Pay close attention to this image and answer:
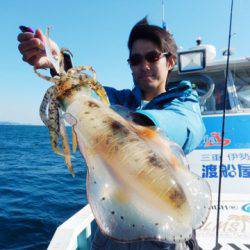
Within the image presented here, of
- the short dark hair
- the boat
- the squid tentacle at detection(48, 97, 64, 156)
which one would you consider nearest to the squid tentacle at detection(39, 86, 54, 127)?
the squid tentacle at detection(48, 97, 64, 156)

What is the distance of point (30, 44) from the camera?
181cm

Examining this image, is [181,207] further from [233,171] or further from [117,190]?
[233,171]

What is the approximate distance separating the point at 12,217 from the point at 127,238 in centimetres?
996

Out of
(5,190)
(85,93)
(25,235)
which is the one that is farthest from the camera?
(5,190)

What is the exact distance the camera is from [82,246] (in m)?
4.32

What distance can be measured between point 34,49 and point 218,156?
4.76m

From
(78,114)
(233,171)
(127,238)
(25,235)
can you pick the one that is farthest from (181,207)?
(25,235)

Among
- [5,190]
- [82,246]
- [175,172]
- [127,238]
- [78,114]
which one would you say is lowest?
[5,190]

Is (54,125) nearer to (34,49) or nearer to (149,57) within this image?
(34,49)

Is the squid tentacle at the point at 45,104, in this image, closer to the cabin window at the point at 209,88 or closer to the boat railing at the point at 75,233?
the boat railing at the point at 75,233

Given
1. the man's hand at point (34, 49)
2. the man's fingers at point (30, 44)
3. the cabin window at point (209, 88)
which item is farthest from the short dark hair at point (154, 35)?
the cabin window at point (209, 88)

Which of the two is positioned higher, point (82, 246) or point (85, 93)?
point (85, 93)

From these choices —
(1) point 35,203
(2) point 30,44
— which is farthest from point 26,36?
(1) point 35,203

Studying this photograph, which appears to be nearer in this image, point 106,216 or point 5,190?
point 106,216
